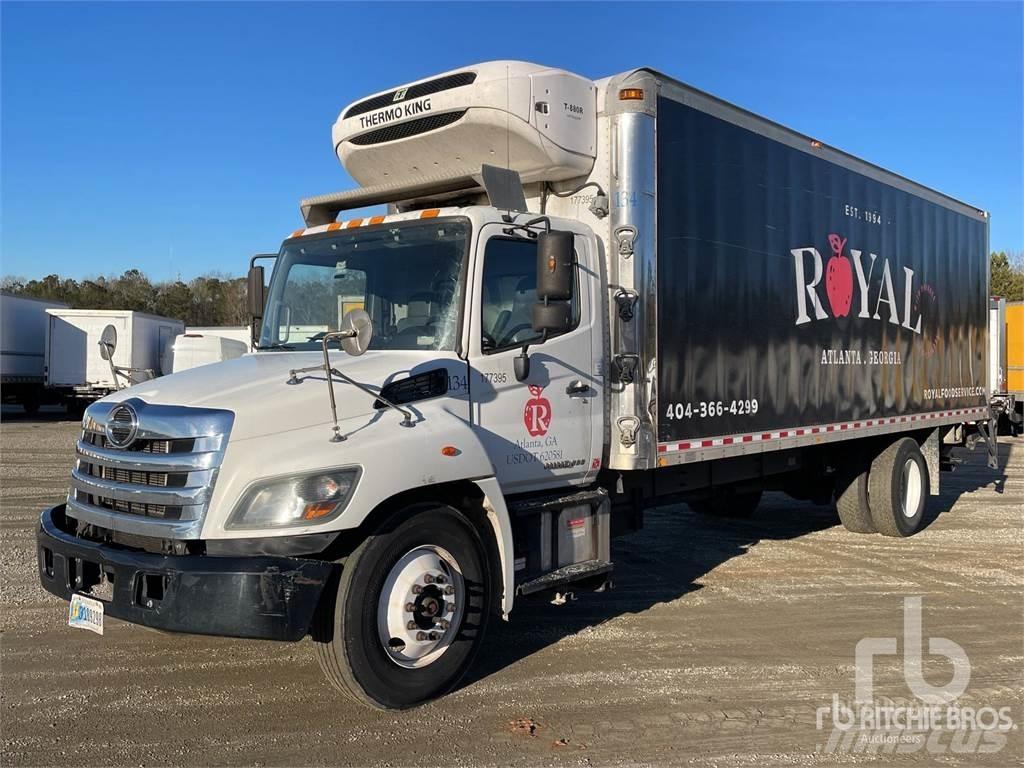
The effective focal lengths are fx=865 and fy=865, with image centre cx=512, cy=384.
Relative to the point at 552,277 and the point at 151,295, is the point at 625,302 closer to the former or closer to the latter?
the point at 552,277

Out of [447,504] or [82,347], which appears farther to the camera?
[82,347]

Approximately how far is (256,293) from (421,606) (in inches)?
107

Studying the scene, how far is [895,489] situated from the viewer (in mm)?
9156

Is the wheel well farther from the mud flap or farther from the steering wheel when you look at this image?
the mud flap

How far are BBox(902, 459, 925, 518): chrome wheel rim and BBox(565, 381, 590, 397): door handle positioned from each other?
5520 millimetres

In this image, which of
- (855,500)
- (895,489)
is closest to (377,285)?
(855,500)

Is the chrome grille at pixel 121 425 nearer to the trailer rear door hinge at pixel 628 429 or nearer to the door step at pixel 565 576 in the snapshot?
the door step at pixel 565 576

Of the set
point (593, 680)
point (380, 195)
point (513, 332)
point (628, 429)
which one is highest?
point (380, 195)

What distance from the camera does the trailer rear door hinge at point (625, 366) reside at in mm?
5625

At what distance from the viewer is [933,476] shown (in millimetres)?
10031

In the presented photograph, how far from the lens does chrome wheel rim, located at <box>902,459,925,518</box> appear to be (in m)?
9.47

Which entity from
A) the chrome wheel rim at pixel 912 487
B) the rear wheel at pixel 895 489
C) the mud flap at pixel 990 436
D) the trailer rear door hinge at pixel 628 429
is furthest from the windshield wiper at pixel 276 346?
the mud flap at pixel 990 436

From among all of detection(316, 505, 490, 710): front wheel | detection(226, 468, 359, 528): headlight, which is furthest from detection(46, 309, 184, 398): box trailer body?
detection(226, 468, 359, 528): headlight

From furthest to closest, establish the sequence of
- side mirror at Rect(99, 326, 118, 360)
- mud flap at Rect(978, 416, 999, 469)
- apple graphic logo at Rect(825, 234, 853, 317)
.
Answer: mud flap at Rect(978, 416, 999, 469) < apple graphic logo at Rect(825, 234, 853, 317) < side mirror at Rect(99, 326, 118, 360)
